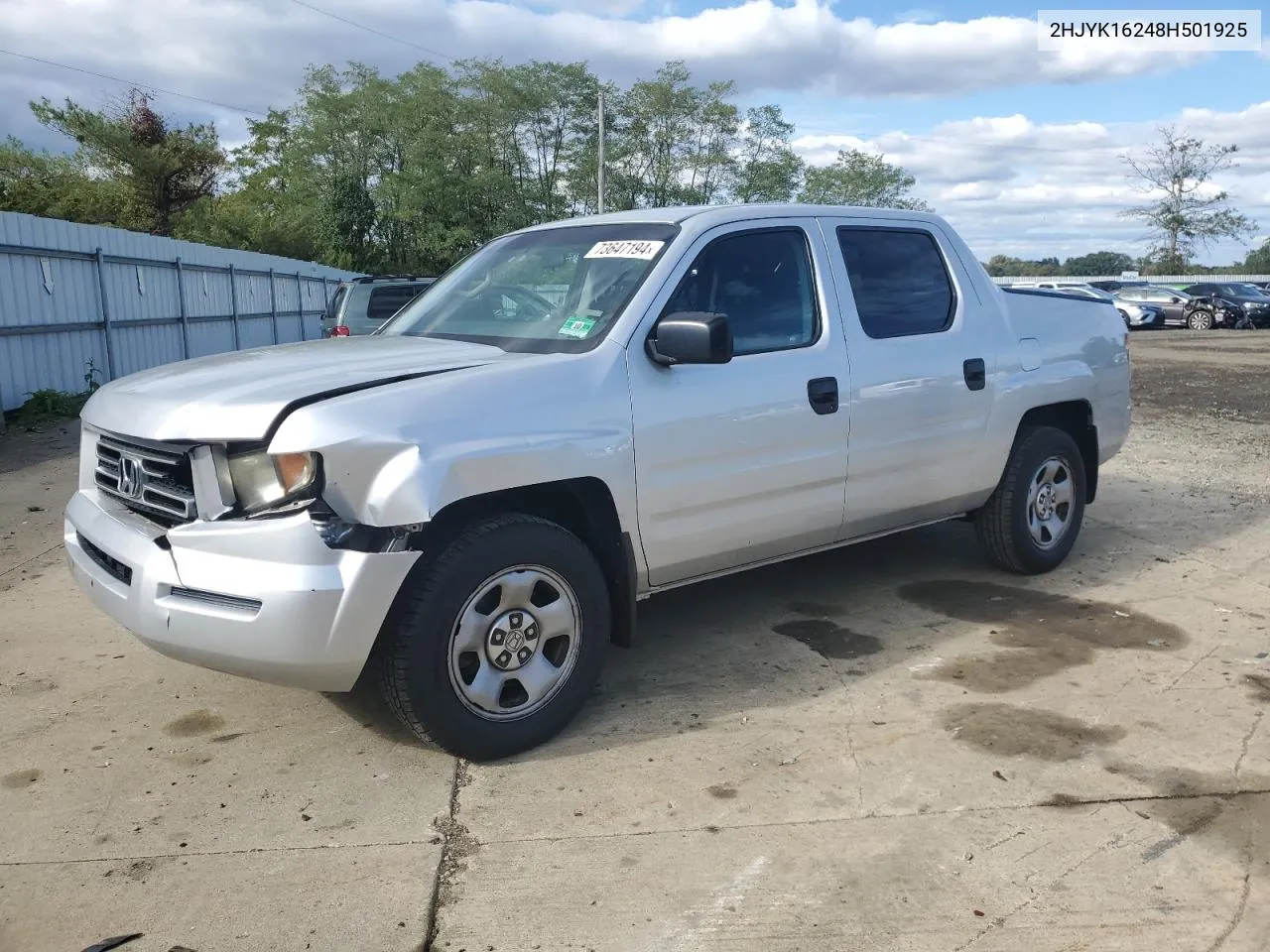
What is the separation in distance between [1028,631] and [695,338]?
2.32 meters

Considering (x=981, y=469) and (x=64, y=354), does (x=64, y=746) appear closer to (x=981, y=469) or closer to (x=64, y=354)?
(x=981, y=469)

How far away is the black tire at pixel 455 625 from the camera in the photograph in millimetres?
3338

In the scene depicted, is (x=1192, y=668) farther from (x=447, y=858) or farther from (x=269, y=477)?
(x=269, y=477)

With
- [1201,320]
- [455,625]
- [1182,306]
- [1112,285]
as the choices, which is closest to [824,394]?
[455,625]

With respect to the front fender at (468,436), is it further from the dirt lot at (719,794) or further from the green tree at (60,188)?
the green tree at (60,188)

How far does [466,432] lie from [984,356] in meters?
2.86

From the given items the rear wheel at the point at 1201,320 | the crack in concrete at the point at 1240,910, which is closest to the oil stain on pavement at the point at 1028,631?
the crack in concrete at the point at 1240,910

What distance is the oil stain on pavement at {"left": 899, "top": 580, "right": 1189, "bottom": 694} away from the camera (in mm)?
4441

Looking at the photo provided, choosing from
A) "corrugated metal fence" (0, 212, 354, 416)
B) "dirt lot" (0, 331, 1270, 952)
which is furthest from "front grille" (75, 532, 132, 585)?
"corrugated metal fence" (0, 212, 354, 416)

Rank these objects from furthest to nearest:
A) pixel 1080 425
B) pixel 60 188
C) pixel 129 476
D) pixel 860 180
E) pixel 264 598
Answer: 1. pixel 860 180
2. pixel 60 188
3. pixel 1080 425
4. pixel 129 476
5. pixel 264 598

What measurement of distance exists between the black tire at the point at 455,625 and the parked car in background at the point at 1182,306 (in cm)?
A: 3505

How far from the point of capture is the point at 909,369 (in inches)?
189

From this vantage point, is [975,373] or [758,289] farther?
[975,373]

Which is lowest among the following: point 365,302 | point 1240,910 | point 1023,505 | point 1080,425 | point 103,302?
point 1240,910
